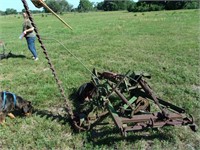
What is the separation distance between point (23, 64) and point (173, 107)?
7.41 meters

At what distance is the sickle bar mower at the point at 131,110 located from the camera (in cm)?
478

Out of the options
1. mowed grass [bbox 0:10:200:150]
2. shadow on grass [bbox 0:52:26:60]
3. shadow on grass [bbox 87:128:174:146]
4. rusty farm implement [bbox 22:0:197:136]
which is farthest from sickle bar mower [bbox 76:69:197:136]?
shadow on grass [bbox 0:52:26:60]

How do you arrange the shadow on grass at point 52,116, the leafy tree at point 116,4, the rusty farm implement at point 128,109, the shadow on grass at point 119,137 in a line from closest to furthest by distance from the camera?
the rusty farm implement at point 128,109, the shadow on grass at point 119,137, the shadow on grass at point 52,116, the leafy tree at point 116,4

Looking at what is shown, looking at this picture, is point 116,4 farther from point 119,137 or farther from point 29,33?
point 119,137

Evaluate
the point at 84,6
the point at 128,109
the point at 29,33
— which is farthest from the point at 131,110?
the point at 84,6

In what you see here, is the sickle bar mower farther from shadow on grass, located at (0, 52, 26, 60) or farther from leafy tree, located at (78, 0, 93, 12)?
leafy tree, located at (78, 0, 93, 12)

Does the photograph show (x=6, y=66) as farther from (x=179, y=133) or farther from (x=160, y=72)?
(x=179, y=133)

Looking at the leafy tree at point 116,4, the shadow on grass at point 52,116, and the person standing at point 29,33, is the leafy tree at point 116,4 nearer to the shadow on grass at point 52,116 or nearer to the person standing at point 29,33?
the person standing at point 29,33

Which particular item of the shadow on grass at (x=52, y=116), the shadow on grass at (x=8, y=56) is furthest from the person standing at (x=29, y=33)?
the shadow on grass at (x=52, y=116)

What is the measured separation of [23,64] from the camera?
1127 centimetres

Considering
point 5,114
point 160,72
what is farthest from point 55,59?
point 5,114

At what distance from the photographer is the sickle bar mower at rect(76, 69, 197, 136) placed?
478 cm

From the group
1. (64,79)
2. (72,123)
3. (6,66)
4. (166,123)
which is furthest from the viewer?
(6,66)

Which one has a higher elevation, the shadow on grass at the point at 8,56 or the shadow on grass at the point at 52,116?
the shadow on grass at the point at 8,56
